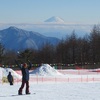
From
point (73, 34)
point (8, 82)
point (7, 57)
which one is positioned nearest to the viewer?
point (8, 82)

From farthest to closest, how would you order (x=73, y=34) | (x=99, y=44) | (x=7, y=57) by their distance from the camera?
(x=7, y=57) < (x=73, y=34) < (x=99, y=44)

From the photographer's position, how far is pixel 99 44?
282 ft

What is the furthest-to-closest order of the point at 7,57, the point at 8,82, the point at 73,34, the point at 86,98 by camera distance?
the point at 7,57 → the point at 73,34 → the point at 8,82 → the point at 86,98

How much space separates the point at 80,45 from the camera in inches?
3516

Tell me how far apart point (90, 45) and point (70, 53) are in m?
4.80

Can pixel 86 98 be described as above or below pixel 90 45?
below

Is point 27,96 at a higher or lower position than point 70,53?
lower

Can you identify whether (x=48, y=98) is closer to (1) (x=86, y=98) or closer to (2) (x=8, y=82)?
(1) (x=86, y=98)

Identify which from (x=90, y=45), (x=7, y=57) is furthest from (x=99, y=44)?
(x=7, y=57)

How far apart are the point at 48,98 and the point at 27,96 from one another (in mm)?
1144

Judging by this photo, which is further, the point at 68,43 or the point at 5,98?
the point at 68,43

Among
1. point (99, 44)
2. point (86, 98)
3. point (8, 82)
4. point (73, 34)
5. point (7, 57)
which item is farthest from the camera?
point (7, 57)

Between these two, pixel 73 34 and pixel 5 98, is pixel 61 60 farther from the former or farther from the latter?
pixel 5 98

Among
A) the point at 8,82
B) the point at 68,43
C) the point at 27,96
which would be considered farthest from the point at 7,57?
the point at 27,96
